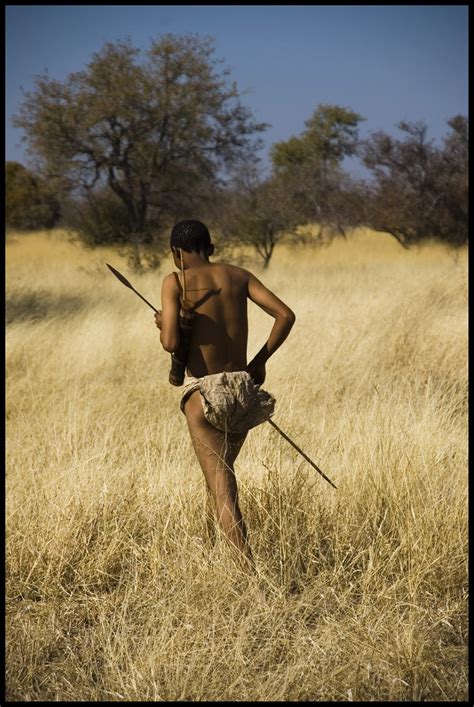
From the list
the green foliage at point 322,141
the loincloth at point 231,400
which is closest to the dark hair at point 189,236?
the loincloth at point 231,400

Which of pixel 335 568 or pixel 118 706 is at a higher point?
pixel 335 568

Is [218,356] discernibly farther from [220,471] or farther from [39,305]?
[39,305]

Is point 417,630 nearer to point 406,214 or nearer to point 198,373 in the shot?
point 198,373

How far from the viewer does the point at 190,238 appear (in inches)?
159

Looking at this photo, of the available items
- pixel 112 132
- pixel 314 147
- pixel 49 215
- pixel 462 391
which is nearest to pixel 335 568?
pixel 462 391

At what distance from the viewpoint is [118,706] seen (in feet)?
11.0

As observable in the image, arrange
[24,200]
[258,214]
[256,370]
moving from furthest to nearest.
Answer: [24,200]
[258,214]
[256,370]

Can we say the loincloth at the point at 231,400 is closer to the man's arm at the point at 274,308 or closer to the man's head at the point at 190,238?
the man's arm at the point at 274,308

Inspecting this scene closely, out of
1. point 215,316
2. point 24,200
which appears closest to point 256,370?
point 215,316

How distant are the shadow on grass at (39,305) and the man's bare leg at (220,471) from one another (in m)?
8.40

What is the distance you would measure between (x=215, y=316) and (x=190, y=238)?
376mm

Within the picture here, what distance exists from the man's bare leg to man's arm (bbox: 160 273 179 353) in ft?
0.92

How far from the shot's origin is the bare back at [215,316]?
13.2 ft

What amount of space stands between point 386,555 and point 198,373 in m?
1.29
